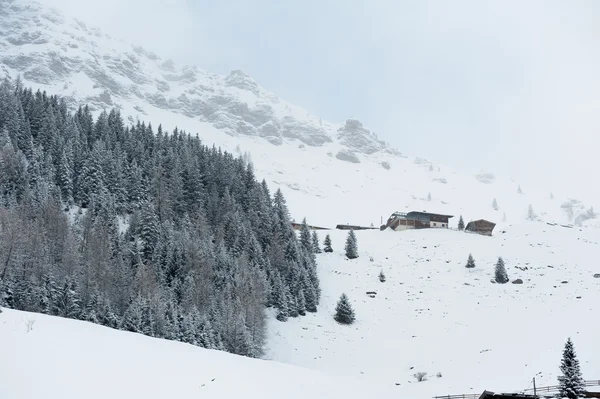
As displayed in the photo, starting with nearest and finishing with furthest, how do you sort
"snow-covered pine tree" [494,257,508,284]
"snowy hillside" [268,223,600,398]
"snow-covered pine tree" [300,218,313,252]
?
"snowy hillside" [268,223,600,398] < "snow-covered pine tree" [494,257,508,284] < "snow-covered pine tree" [300,218,313,252]

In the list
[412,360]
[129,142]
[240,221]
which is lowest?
[412,360]

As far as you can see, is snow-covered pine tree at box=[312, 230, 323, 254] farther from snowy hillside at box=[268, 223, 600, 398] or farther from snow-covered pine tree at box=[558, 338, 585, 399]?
snow-covered pine tree at box=[558, 338, 585, 399]

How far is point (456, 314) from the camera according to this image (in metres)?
66.1

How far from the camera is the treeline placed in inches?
1886

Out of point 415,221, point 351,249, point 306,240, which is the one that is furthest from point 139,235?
point 415,221

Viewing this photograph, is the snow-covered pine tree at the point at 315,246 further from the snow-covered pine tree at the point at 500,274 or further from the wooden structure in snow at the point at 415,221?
the snow-covered pine tree at the point at 500,274

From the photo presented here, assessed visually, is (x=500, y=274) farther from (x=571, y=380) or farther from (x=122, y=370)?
(x=122, y=370)

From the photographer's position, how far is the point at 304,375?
27.5 m

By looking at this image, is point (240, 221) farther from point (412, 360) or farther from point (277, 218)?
point (412, 360)

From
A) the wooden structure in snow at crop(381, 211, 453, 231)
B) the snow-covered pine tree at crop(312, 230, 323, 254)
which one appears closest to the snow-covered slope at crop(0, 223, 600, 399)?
the snow-covered pine tree at crop(312, 230, 323, 254)

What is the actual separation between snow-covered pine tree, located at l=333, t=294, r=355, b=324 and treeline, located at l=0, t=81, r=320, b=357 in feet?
12.8

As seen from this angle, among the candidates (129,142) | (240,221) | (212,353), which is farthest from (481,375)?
(129,142)

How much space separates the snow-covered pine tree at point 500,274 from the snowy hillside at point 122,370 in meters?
52.1

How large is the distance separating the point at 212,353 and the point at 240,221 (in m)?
49.0
